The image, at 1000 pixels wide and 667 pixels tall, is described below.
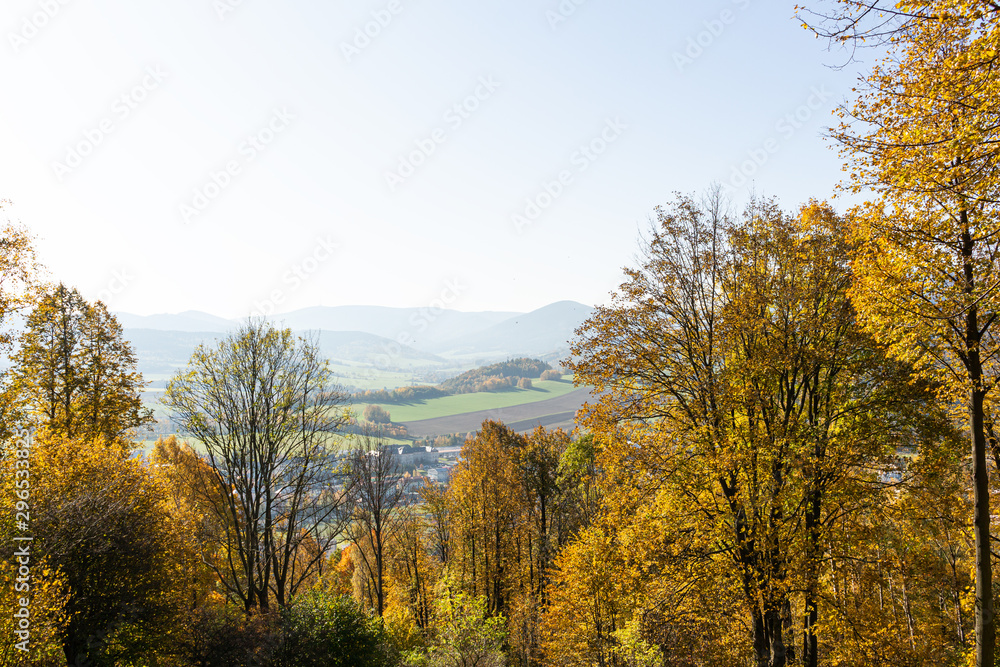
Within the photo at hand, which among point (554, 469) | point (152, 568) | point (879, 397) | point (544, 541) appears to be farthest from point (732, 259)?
point (544, 541)

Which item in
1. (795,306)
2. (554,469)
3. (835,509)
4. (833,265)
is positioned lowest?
(554,469)

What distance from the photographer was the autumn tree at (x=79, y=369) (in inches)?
608

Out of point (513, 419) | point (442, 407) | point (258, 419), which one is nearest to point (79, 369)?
point (258, 419)

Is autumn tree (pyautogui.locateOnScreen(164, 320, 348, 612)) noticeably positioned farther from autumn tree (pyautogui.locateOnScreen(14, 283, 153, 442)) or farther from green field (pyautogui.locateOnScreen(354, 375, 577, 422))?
green field (pyautogui.locateOnScreen(354, 375, 577, 422))

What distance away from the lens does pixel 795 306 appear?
10.3 meters

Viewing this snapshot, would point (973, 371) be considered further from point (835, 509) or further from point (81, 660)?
point (81, 660)

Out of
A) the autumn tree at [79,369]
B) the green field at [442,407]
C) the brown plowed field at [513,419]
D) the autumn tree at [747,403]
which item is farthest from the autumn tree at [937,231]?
the green field at [442,407]

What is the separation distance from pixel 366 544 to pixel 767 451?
3795 centimetres

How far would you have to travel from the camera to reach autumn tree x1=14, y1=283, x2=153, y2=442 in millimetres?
15453

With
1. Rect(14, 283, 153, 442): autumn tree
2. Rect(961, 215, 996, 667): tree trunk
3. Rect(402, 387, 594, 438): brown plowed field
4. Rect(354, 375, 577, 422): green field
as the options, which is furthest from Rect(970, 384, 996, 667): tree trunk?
Rect(354, 375, 577, 422): green field

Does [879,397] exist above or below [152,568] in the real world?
above

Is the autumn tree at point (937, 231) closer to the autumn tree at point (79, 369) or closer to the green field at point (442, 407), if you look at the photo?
the autumn tree at point (79, 369)

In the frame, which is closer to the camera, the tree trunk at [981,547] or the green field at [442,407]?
the tree trunk at [981,547]

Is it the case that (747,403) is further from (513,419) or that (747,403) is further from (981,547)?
(513,419)
